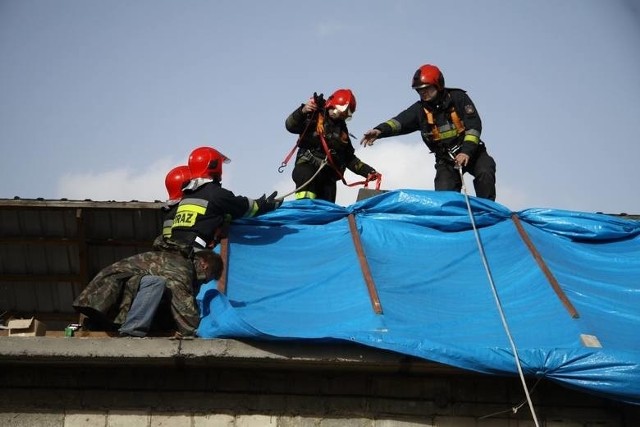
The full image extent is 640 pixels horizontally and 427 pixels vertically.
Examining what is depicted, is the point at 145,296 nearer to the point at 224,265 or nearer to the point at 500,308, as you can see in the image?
the point at 224,265

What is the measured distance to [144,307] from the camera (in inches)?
271

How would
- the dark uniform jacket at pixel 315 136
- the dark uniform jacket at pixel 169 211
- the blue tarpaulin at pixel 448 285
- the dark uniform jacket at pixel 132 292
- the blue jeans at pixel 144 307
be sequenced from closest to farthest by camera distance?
the blue tarpaulin at pixel 448 285 < the blue jeans at pixel 144 307 < the dark uniform jacket at pixel 132 292 < the dark uniform jacket at pixel 169 211 < the dark uniform jacket at pixel 315 136

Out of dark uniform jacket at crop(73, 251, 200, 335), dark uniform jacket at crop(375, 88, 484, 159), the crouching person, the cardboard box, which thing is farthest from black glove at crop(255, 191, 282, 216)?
the cardboard box

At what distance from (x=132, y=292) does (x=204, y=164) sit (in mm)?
1580

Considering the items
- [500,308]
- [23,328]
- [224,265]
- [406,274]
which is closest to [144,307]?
[224,265]

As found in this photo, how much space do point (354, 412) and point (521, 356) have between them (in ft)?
4.24

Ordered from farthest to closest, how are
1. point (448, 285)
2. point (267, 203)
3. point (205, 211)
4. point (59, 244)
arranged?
point (59, 244) → point (267, 203) → point (205, 211) → point (448, 285)

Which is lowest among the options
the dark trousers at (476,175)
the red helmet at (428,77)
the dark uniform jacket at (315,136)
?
the dark trousers at (476,175)

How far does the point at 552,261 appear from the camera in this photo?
788 cm

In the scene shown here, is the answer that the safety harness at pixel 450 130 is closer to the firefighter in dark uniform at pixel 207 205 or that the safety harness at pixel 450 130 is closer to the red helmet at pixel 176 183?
the firefighter in dark uniform at pixel 207 205

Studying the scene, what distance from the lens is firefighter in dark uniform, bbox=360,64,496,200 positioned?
31.1 feet

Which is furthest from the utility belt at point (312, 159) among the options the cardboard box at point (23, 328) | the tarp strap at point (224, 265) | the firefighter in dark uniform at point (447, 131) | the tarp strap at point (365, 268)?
the cardboard box at point (23, 328)

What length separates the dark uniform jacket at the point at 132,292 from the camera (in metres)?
6.92

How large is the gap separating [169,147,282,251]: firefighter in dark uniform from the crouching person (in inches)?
11.7
